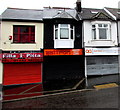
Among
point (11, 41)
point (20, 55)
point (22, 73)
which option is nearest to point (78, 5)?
point (11, 41)

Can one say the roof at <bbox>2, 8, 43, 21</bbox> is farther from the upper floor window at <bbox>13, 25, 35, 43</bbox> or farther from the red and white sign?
the red and white sign

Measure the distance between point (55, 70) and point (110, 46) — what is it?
7.11 meters

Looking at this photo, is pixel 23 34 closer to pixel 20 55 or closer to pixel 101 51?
pixel 20 55

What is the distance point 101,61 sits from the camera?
37.9 ft

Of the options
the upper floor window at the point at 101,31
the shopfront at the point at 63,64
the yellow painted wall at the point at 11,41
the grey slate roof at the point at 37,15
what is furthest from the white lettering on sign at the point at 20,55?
the upper floor window at the point at 101,31

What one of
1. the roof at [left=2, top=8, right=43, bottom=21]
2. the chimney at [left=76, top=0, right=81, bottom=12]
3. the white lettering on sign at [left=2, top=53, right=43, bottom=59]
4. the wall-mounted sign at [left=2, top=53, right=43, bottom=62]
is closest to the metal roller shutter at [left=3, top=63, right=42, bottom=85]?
the wall-mounted sign at [left=2, top=53, right=43, bottom=62]

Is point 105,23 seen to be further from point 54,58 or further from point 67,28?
point 54,58

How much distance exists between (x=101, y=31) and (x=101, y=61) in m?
3.64

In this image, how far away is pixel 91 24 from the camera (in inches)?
441

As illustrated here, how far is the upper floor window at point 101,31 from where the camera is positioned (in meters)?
10.9

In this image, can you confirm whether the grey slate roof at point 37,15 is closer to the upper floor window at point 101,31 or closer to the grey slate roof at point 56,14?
the grey slate roof at point 56,14

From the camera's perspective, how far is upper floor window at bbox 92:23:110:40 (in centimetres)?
1087

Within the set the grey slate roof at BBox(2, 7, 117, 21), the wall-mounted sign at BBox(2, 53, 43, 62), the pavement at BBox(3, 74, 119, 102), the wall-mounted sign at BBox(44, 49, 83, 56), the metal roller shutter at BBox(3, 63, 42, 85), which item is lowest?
the pavement at BBox(3, 74, 119, 102)

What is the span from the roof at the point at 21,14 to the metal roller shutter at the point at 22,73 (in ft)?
16.5
